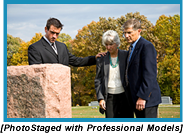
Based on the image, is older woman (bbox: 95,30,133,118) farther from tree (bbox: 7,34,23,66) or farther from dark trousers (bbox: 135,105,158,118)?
tree (bbox: 7,34,23,66)

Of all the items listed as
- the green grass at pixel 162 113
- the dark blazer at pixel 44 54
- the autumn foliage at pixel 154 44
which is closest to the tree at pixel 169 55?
the autumn foliage at pixel 154 44

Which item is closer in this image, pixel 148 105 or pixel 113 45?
pixel 148 105

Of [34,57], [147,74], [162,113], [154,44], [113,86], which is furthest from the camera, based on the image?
[154,44]

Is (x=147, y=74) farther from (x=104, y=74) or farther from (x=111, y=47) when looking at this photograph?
(x=111, y=47)

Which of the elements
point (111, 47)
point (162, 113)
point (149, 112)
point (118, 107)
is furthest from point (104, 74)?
point (162, 113)

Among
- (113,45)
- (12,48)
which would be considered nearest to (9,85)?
(113,45)

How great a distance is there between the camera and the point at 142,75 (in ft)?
12.6

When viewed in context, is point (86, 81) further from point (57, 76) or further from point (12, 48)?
point (57, 76)

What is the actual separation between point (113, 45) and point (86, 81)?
2691 centimetres

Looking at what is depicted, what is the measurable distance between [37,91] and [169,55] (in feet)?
84.6

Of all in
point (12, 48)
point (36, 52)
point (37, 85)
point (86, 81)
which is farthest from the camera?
point (12, 48)

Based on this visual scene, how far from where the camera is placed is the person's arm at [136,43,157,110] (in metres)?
3.73

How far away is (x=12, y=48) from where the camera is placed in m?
38.4

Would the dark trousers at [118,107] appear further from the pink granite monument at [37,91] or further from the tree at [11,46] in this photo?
the tree at [11,46]
